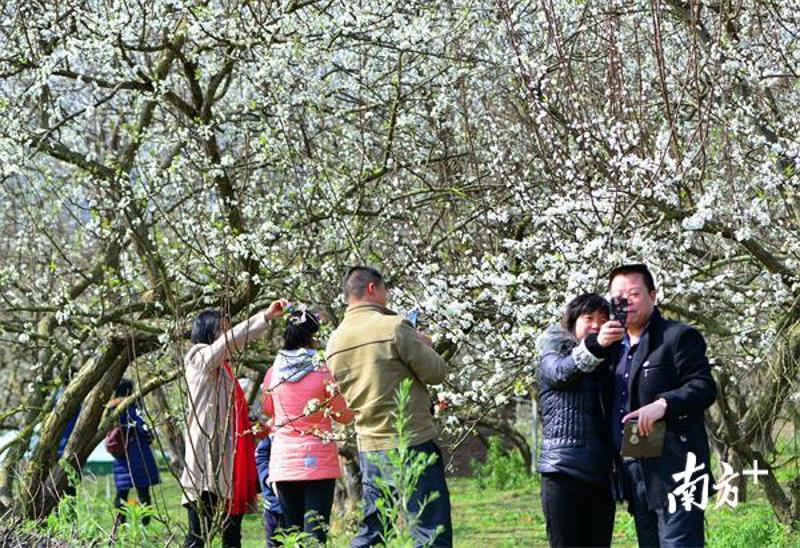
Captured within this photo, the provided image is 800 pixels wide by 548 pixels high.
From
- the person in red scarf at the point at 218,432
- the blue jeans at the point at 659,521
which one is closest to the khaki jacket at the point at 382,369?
the person in red scarf at the point at 218,432

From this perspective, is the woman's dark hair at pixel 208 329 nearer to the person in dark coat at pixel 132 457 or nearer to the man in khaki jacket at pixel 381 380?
the man in khaki jacket at pixel 381 380

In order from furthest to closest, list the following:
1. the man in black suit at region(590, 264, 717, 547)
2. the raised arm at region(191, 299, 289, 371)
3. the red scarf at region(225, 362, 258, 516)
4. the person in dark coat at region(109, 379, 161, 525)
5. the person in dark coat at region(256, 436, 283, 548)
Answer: the person in dark coat at region(109, 379, 161, 525)
the person in dark coat at region(256, 436, 283, 548)
the red scarf at region(225, 362, 258, 516)
the raised arm at region(191, 299, 289, 371)
the man in black suit at region(590, 264, 717, 547)

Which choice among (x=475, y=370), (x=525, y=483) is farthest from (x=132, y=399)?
(x=525, y=483)

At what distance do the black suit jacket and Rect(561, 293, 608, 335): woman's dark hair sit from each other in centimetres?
22

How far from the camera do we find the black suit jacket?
206 inches

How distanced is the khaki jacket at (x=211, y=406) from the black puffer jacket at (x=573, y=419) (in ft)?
5.15

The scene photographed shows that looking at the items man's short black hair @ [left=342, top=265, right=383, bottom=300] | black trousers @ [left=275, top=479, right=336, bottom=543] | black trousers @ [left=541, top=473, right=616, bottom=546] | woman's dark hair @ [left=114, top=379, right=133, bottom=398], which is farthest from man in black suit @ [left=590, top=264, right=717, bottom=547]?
woman's dark hair @ [left=114, top=379, right=133, bottom=398]

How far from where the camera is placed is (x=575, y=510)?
5445 millimetres

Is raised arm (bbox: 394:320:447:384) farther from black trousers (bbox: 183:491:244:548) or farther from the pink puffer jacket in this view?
black trousers (bbox: 183:491:244:548)

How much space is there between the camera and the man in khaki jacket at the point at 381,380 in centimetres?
570

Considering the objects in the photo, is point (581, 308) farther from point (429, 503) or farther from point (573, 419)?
point (429, 503)

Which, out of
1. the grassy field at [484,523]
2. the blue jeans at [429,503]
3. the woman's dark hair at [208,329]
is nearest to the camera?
the blue jeans at [429,503]

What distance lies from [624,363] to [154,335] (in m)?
5.31

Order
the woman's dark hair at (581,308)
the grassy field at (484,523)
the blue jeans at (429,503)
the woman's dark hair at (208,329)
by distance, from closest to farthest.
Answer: the woman's dark hair at (581,308), the blue jeans at (429,503), the grassy field at (484,523), the woman's dark hair at (208,329)
